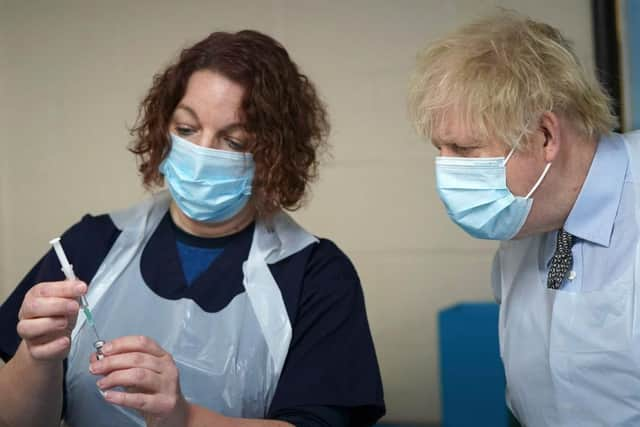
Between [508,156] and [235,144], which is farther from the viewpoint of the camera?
[235,144]

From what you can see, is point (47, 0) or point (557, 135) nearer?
point (557, 135)

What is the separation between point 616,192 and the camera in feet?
3.89

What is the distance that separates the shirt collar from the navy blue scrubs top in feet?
1.50

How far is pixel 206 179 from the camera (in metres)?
1.42

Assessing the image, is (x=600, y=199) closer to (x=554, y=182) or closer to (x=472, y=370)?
(x=554, y=182)

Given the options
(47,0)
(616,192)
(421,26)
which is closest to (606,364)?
(616,192)

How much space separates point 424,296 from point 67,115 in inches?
54.2

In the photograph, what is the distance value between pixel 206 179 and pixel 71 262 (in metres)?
0.33

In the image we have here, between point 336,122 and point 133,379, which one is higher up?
point 336,122

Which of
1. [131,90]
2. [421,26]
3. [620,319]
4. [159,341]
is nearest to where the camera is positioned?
[620,319]

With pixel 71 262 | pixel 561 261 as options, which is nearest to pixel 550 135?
pixel 561 261

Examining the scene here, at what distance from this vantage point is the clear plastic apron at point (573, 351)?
1138 mm

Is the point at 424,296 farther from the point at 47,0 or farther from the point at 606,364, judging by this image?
the point at 47,0

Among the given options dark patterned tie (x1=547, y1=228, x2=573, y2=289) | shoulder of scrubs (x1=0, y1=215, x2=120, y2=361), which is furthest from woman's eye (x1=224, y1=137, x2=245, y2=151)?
dark patterned tie (x1=547, y1=228, x2=573, y2=289)
